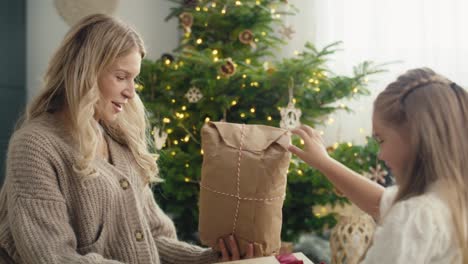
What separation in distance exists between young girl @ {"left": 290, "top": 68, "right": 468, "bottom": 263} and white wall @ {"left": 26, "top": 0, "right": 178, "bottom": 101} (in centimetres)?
323

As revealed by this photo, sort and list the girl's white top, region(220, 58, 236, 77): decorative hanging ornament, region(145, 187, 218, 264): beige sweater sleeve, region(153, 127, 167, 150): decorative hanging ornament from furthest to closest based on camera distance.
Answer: region(220, 58, 236, 77): decorative hanging ornament → region(153, 127, 167, 150): decorative hanging ornament → region(145, 187, 218, 264): beige sweater sleeve → the girl's white top

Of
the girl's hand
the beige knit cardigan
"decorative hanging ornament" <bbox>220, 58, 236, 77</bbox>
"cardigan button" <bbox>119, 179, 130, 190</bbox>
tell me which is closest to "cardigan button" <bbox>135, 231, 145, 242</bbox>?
the beige knit cardigan

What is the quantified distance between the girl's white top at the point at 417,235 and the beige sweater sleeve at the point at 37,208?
2.06 feet

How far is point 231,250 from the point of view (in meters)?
1.30

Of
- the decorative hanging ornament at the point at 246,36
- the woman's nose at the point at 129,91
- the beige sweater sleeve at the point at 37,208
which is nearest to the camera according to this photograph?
the beige sweater sleeve at the point at 37,208

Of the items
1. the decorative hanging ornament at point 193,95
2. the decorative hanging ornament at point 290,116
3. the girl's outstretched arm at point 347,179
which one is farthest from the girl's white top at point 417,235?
the decorative hanging ornament at point 193,95

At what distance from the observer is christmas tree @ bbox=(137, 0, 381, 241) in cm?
260

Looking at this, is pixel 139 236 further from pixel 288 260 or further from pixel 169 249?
pixel 288 260

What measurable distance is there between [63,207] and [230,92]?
167cm

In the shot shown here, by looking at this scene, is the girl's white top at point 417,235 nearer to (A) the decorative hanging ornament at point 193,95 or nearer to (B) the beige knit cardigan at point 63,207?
(B) the beige knit cardigan at point 63,207

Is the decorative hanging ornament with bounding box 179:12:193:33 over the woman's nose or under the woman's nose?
over

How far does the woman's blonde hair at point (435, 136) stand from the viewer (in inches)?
36.5

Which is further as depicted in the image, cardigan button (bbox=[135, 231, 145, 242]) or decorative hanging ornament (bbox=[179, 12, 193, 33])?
decorative hanging ornament (bbox=[179, 12, 193, 33])

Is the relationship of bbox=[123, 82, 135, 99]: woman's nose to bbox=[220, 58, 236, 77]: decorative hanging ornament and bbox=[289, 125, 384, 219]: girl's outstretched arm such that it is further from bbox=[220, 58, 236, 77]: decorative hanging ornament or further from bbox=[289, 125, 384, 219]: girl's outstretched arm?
bbox=[220, 58, 236, 77]: decorative hanging ornament
